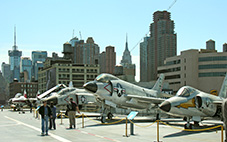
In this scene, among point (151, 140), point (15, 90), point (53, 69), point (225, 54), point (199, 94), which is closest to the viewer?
point (151, 140)

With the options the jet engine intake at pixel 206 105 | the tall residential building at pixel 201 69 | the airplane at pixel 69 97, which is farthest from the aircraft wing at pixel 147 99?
the tall residential building at pixel 201 69

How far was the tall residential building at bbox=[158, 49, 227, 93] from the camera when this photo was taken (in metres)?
92.8

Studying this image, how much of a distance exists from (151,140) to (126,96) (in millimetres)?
11758

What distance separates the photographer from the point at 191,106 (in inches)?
728

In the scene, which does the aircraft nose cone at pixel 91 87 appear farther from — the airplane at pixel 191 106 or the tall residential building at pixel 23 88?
the tall residential building at pixel 23 88

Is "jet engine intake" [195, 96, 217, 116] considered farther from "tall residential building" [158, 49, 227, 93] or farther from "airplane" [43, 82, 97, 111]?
"tall residential building" [158, 49, 227, 93]

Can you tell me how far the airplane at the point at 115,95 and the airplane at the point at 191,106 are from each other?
20.7ft

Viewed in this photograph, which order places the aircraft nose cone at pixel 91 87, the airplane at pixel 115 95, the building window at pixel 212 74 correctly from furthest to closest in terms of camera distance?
1. the building window at pixel 212 74
2. the airplane at pixel 115 95
3. the aircraft nose cone at pixel 91 87

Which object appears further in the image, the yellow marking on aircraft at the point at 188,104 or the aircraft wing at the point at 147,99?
the aircraft wing at the point at 147,99

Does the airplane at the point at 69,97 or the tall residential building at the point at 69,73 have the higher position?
the tall residential building at the point at 69,73

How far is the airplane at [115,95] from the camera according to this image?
2433 cm

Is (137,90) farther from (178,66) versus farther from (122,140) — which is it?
(178,66)

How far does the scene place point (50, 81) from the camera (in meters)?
147

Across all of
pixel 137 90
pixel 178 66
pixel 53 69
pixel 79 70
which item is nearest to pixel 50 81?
pixel 53 69
